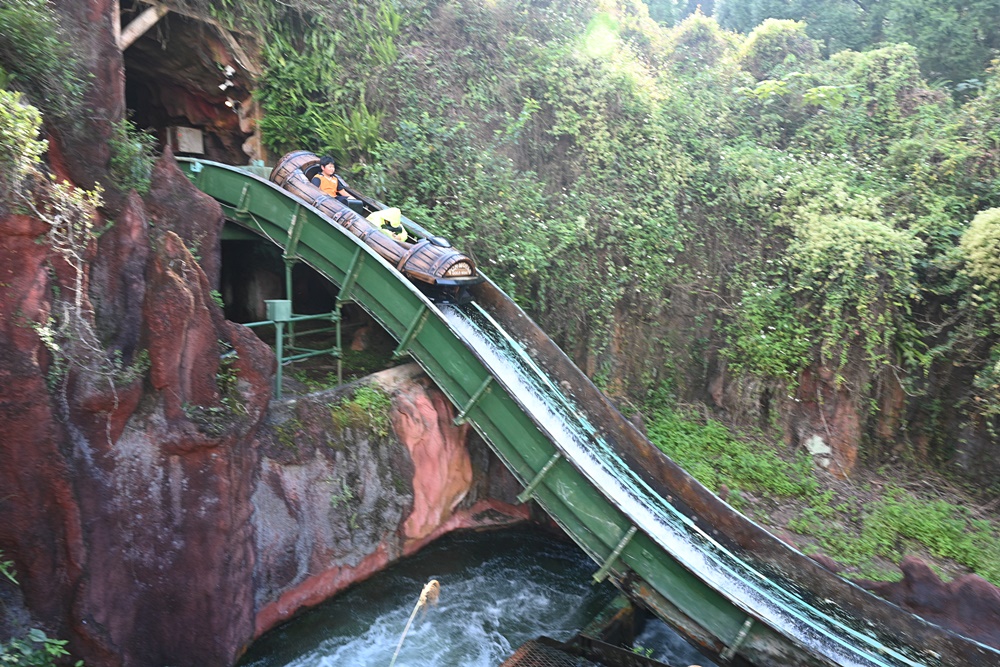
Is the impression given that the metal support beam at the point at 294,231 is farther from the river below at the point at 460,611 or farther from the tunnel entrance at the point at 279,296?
the river below at the point at 460,611

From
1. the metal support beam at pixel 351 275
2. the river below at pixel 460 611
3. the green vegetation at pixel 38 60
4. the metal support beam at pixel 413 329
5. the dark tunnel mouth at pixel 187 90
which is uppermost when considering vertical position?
the dark tunnel mouth at pixel 187 90

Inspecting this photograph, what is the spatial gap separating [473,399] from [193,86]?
321 inches

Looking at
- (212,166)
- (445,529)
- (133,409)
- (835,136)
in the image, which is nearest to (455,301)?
(445,529)

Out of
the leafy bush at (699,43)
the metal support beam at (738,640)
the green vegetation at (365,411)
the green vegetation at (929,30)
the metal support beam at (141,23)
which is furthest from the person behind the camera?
the leafy bush at (699,43)

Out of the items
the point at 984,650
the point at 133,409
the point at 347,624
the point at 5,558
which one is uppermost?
the point at 133,409

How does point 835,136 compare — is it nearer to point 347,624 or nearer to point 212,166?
point 212,166

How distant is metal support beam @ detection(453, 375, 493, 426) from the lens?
23.7ft

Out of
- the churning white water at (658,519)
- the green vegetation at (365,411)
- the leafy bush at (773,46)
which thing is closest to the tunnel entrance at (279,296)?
the churning white water at (658,519)

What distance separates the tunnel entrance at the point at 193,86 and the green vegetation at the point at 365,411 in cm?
589

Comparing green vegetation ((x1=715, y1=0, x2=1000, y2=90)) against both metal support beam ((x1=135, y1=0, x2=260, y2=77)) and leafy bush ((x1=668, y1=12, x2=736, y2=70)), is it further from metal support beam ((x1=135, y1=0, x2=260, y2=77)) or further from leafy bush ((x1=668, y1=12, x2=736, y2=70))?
metal support beam ((x1=135, y1=0, x2=260, y2=77))

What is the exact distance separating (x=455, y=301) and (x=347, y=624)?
4.30 m

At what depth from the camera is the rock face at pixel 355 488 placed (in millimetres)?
6223

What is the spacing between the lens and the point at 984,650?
584cm

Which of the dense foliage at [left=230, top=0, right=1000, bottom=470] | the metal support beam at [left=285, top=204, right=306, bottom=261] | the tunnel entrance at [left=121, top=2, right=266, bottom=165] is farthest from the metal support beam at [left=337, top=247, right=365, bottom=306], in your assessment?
the tunnel entrance at [left=121, top=2, right=266, bottom=165]
